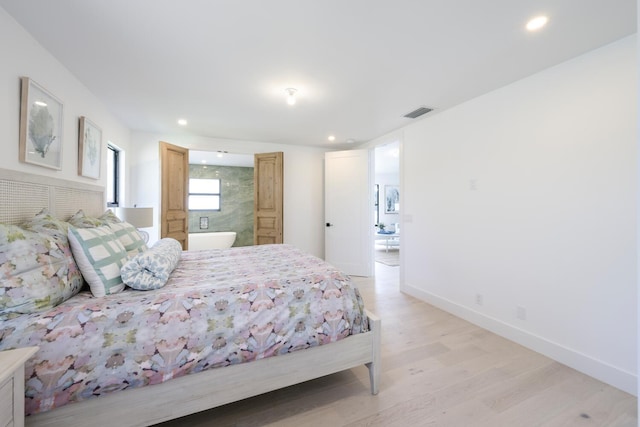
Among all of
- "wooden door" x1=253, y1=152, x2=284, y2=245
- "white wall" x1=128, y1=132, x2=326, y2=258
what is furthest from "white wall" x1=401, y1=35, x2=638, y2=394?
"wooden door" x1=253, y1=152, x2=284, y2=245

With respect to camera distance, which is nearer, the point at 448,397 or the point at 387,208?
the point at 448,397

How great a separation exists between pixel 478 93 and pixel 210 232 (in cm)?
596

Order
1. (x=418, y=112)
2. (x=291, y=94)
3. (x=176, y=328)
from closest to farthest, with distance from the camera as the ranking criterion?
1. (x=176, y=328)
2. (x=291, y=94)
3. (x=418, y=112)

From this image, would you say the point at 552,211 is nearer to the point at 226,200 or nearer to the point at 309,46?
the point at 309,46

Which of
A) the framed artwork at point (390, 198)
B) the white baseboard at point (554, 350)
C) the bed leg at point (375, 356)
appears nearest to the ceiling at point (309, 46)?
the bed leg at point (375, 356)

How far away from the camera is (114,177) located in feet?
11.5

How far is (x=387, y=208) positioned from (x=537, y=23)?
7.24 meters

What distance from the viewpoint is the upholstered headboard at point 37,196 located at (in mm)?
1526

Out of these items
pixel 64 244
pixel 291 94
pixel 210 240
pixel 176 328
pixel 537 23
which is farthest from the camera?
pixel 210 240

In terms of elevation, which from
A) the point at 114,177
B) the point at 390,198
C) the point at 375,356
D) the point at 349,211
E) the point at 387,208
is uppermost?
the point at 390,198

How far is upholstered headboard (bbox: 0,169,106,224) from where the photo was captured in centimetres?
153

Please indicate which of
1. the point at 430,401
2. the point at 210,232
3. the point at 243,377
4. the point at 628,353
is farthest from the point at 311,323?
the point at 210,232

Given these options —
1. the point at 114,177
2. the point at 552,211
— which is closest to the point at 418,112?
the point at 552,211

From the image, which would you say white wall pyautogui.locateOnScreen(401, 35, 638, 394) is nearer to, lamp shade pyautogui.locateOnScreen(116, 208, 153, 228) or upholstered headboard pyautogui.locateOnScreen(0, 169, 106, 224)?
lamp shade pyautogui.locateOnScreen(116, 208, 153, 228)
